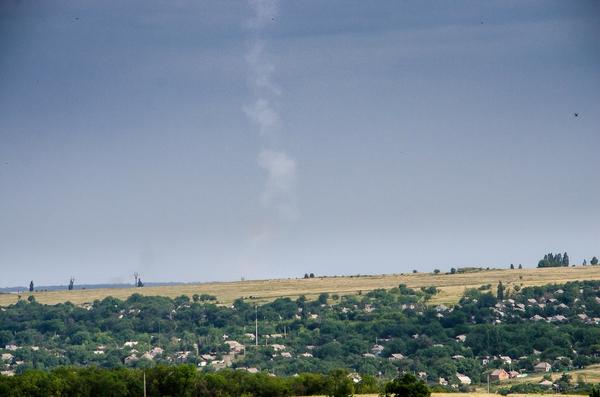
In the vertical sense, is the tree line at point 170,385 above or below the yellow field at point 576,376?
above

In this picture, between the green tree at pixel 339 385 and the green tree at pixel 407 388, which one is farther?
the green tree at pixel 339 385

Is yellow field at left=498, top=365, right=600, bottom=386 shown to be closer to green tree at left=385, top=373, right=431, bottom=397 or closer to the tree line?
the tree line

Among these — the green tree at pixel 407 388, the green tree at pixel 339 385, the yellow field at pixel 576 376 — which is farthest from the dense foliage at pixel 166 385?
the yellow field at pixel 576 376

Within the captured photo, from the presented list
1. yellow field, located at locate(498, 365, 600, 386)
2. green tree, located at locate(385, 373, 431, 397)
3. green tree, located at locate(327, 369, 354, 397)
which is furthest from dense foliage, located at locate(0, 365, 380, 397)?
yellow field, located at locate(498, 365, 600, 386)

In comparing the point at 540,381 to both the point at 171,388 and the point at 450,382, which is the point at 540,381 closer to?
the point at 450,382

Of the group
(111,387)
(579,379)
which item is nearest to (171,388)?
(111,387)

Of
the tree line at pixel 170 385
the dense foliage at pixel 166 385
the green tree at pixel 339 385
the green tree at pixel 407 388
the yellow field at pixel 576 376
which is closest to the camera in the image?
the green tree at pixel 407 388

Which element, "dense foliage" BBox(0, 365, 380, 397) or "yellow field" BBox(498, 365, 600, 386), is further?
"yellow field" BBox(498, 365, 600, 386)

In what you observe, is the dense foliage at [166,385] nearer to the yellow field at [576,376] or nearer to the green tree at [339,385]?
the green tree at [339,385]

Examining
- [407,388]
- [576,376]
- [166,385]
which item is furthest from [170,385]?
[576,376]

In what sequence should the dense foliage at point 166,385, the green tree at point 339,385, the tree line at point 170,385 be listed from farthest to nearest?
1. the dense foliage at point 166,385
2. the tree line at point 170,385
3. the green tree at point 339,385

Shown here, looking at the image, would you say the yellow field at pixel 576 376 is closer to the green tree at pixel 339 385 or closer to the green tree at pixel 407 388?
the green tree at pixel 339 385

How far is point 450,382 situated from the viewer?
198 metres

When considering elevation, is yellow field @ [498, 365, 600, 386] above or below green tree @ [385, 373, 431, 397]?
below
